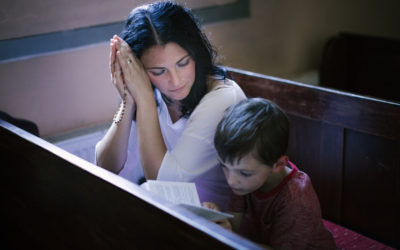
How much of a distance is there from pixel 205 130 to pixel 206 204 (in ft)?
0.88

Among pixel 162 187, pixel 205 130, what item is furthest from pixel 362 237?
pixel 162 187

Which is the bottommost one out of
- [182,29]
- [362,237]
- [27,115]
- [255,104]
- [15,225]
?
[362,237]

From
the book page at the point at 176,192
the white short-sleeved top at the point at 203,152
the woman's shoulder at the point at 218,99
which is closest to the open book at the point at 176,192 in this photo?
the book page at the point at 176,192

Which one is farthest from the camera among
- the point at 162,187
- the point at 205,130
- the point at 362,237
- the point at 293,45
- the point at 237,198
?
the point at 293,45

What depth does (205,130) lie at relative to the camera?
5.23 feet

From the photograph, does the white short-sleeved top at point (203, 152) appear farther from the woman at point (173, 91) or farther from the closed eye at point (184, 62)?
the closed eye at point (184, 62)

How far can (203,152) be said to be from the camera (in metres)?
1.60

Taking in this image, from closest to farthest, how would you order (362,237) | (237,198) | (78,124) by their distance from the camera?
(237,198)
(362,237)
(78,124)

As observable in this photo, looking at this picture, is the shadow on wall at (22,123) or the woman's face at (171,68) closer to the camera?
the woman's face at (171,68)

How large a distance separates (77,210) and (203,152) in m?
0.46

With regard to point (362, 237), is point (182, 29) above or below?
above

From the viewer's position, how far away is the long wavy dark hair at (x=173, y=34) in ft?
5.20

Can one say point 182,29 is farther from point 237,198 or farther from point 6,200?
point 6,200

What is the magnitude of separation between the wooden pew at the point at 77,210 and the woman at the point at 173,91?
1.09ft
